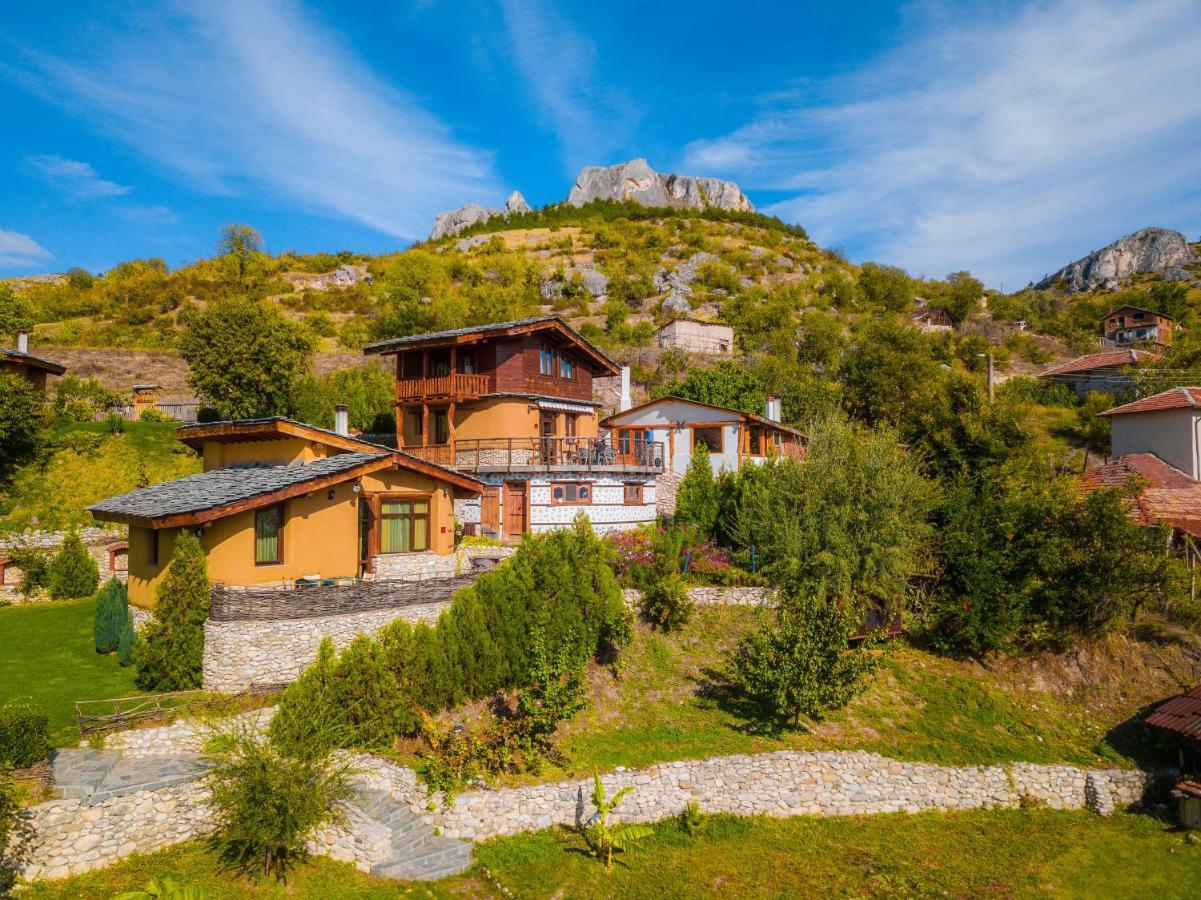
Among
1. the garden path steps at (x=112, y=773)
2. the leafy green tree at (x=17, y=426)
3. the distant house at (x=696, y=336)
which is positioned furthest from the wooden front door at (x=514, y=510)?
the distant house at (x=696, y=336)

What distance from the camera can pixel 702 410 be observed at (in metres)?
33.2

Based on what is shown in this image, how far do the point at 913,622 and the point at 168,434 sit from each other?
37.2 meters

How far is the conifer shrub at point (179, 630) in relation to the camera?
15844 millimetres

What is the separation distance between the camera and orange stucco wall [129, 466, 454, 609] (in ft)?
57.2

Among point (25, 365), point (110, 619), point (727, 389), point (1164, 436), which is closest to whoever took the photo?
point (110, 619)

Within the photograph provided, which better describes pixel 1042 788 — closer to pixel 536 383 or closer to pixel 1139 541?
pixel 1139 541

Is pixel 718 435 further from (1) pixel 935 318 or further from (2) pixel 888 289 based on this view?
(2) pixel 888 289

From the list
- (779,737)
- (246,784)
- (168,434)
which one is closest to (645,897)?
(779,737)

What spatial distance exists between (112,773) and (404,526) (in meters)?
10.5

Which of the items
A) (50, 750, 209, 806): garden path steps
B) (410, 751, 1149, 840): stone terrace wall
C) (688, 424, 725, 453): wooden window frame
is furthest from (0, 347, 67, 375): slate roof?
(688, 424, 725, 453): wooden window frame

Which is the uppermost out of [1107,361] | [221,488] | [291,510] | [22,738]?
[1107,361]

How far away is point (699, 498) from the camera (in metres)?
27.1

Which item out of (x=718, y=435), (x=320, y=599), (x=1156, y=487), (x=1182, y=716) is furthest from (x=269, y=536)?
(x=1156, y=487)

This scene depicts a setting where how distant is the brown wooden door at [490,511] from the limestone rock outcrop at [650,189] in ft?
A: 369
